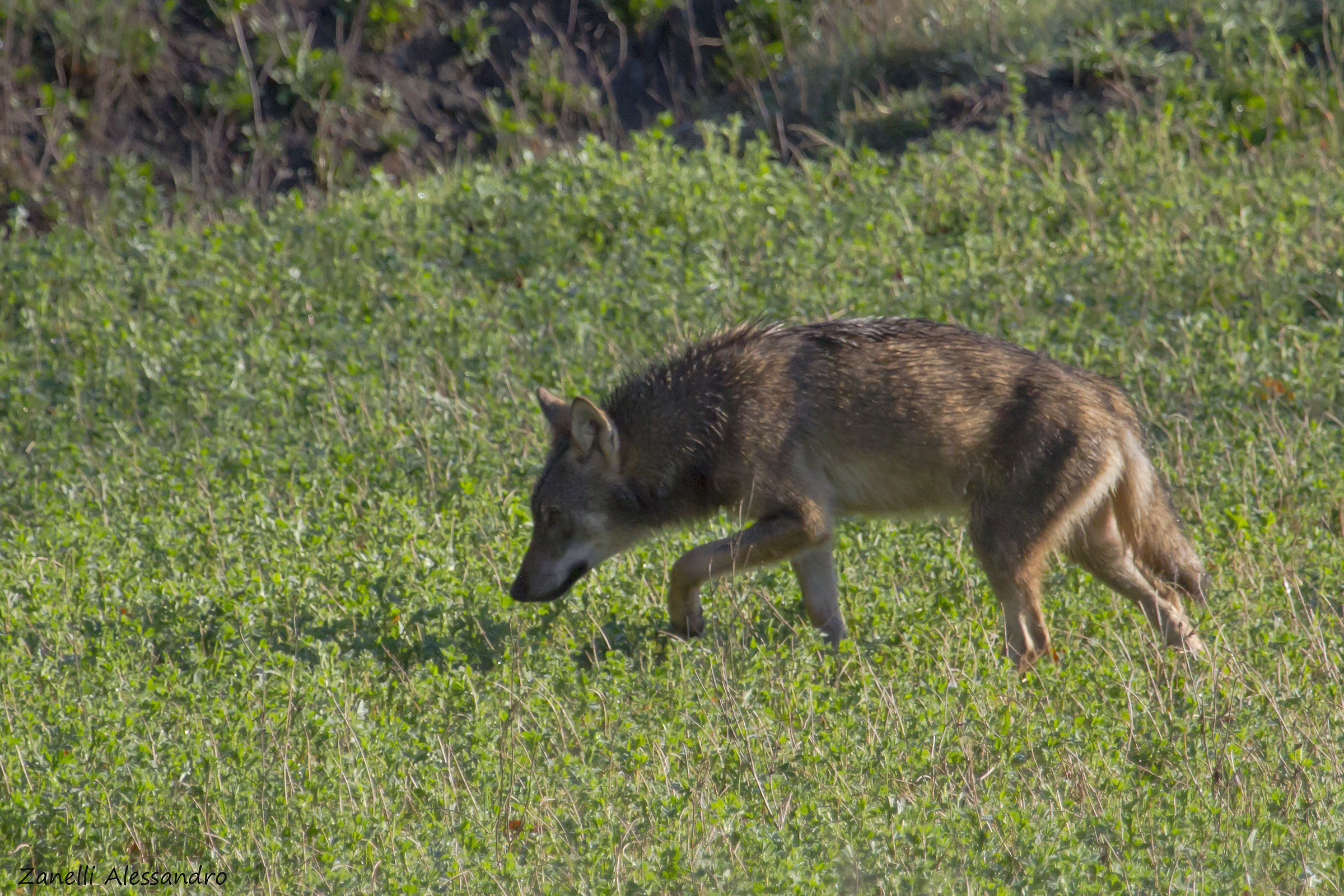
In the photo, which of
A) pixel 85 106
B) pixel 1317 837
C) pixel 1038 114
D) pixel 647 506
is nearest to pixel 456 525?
pixel 647 506

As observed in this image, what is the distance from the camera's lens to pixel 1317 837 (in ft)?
12.7

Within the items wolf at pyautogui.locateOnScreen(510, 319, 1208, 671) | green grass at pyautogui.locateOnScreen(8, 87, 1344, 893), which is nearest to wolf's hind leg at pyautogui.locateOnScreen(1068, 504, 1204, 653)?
wolf at pyautogui.locateOnScreen(510, 319, 1208, 671)

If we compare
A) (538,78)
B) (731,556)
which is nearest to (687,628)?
(731,556)

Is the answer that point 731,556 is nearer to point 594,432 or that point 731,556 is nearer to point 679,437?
point 679,437

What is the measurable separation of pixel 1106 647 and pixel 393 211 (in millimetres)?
7434

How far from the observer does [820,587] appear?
252 inches

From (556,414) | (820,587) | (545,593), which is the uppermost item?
(556,414)

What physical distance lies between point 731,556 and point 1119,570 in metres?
1.75

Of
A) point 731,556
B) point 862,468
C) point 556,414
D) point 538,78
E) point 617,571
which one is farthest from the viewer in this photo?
point 538,78

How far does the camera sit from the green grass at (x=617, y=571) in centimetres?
429

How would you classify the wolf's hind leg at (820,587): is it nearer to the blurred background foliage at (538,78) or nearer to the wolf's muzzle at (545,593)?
the wolf's muzzle at (545,593)

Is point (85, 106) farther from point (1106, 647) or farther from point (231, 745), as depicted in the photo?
point (1106, 647)

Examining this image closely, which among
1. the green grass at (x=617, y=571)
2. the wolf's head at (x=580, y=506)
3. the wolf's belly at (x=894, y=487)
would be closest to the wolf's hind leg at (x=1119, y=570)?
the green grass at (x=617, y=571)

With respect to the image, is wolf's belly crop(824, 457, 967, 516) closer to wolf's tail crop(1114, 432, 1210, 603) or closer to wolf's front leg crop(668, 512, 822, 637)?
wolf's front leg crop(668, 512, 822, 637)
